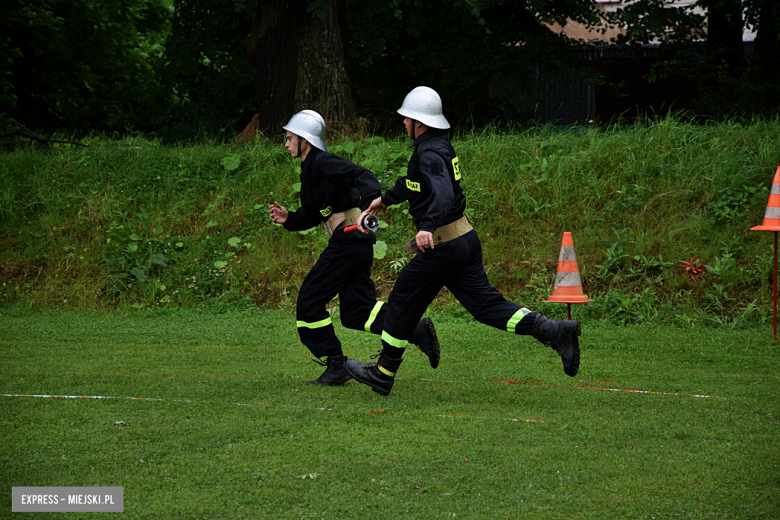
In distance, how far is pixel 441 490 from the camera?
333 cm

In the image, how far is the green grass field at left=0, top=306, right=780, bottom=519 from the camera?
10.6ft

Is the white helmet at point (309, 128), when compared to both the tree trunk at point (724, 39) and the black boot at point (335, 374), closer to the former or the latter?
the black boot at point (335, 374)

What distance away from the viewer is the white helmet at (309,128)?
17.5ft

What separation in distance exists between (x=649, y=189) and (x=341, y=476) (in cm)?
719

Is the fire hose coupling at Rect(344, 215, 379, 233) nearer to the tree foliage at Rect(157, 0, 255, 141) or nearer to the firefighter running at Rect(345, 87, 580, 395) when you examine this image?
the firefighter running at Rect(345, 87, 580, 395)

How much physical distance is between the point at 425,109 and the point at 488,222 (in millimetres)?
4960

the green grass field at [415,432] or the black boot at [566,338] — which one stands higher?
the black boot at [566,338]

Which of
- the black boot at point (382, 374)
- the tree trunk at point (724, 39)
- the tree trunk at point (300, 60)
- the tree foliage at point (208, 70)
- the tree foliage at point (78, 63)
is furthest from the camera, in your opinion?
the tree foliage at point (78, 63)

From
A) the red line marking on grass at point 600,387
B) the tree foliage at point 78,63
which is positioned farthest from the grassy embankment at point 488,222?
the tree foliage at point 78,63

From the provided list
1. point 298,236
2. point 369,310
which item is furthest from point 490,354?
point 298,236

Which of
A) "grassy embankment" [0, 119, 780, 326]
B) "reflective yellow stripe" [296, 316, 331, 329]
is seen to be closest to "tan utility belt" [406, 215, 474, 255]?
"reflective yellow stripe" [296, 316, 331, 329]

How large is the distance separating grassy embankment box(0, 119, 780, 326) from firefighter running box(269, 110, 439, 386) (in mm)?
3107

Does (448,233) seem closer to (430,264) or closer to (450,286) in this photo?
(430,264)

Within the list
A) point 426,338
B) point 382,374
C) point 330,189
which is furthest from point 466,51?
point 382,374
